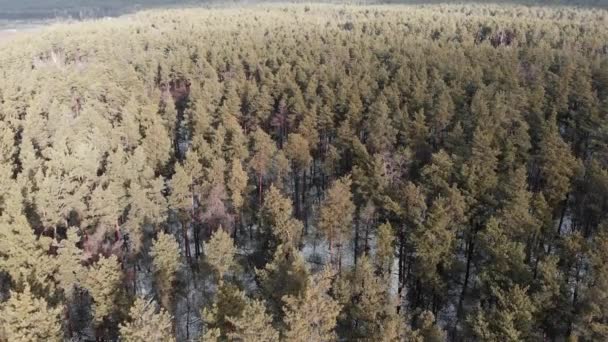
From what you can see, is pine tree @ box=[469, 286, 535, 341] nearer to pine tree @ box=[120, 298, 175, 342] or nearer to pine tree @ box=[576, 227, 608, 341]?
pine tree @ box=[576, 227, 608, 341]

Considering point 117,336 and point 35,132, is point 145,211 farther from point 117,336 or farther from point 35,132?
point 35,132

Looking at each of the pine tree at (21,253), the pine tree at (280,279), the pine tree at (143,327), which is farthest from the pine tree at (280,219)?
the pine tree at (21,253)

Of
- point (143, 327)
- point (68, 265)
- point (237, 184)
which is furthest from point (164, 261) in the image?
point (237, 184)

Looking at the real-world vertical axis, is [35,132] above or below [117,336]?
above

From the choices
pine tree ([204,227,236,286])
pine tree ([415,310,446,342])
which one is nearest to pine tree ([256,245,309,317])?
pine tree ([204,227,236,286])

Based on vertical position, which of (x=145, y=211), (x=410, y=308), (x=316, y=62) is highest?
(x=316, y=62)

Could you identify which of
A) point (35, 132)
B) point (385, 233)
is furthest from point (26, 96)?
point (385, 233)
